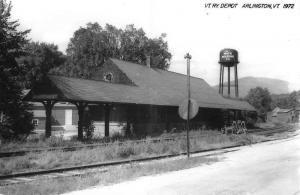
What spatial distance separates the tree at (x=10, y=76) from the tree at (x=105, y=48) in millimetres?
37313

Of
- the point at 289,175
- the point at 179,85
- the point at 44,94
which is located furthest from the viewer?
the point at 179,85

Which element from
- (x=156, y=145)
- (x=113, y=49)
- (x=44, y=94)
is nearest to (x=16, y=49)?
(x=44, y=94)

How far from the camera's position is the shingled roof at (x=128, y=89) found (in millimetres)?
20244

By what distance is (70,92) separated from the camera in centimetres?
2048

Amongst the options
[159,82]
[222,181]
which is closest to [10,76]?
[222,181]

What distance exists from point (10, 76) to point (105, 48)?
4056 centimetres

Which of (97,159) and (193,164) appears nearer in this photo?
(193,164)

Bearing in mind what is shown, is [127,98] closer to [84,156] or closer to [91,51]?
[84,156]

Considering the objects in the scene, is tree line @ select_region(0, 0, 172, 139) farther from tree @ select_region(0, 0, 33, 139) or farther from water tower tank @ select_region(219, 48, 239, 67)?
tree @ select_region(0, 0, 33, 139)

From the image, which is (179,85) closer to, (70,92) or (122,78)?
(122,78)

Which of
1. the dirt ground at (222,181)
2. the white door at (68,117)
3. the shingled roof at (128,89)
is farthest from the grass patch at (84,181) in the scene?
the white door at (68,117)

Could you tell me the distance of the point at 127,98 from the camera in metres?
24.7

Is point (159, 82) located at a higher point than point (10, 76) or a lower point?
higher

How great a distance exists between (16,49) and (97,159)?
7944 mm
